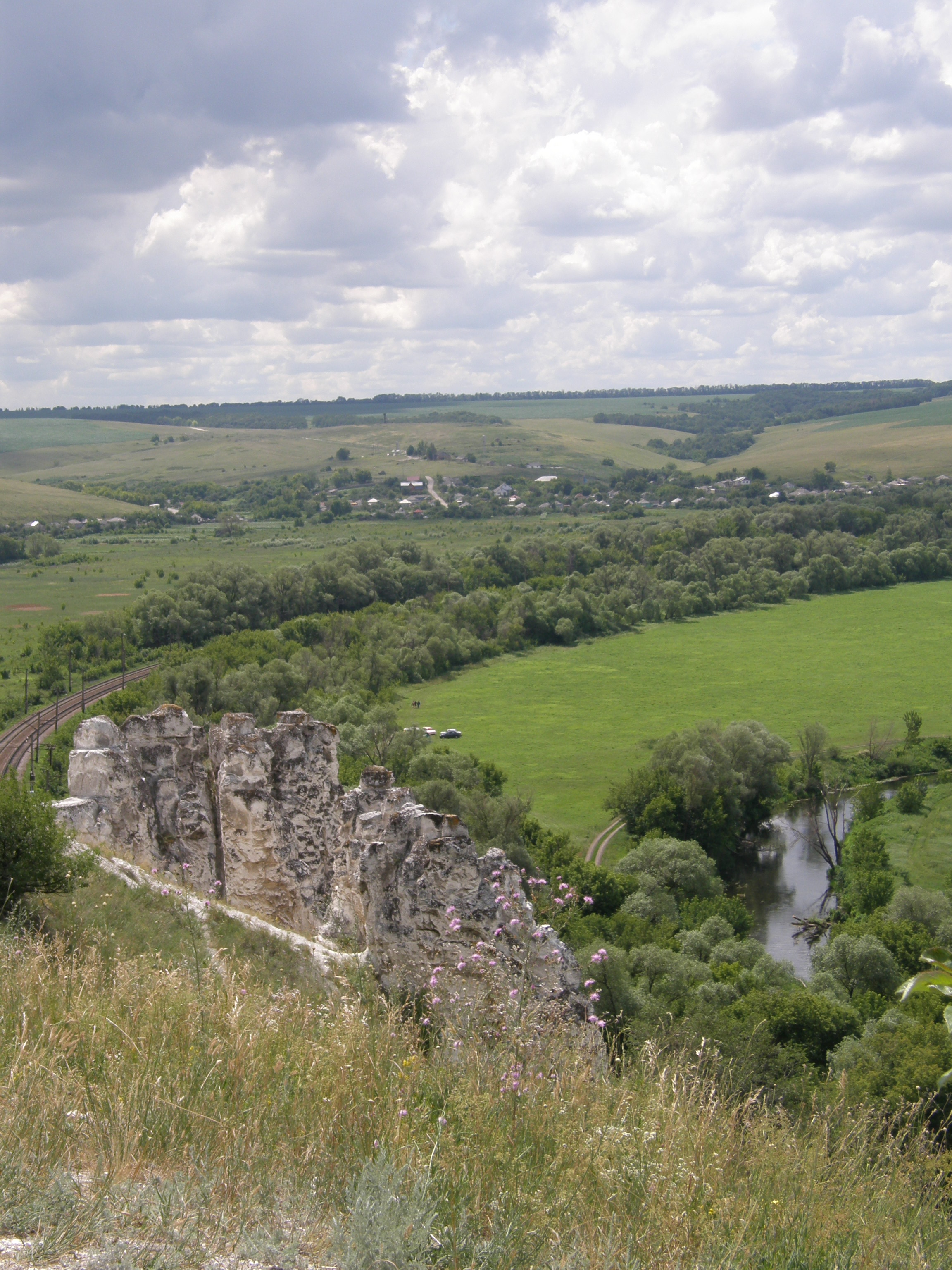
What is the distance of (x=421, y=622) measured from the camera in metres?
96.6

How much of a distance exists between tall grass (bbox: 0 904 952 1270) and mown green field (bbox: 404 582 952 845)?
46165 millimetres

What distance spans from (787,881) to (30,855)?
44.0 meters

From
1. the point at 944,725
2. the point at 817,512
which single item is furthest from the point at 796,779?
the point at 817,512

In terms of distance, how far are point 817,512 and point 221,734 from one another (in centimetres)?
15036

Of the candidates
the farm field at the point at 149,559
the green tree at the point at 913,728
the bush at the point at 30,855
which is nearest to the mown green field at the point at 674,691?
the green tree at the point at 913,728

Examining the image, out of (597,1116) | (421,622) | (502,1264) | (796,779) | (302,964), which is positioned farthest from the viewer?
(421,622)

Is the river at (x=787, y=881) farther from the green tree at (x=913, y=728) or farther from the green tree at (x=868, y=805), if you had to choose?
the green tree at (x=913, y=728)

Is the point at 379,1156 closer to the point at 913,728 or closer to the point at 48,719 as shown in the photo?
the point at 913,728

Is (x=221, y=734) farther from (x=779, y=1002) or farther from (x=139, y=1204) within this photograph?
(x=779, y=1002)

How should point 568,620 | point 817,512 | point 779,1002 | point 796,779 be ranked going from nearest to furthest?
point 779,1002 → point 796,779 → point 568,620 → point 817,512

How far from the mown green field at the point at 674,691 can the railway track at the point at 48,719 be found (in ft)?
70.6

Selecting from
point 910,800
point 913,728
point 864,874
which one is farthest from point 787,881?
point 913,728

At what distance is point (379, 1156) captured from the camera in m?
5.65

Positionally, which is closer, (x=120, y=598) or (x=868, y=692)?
(x=868, y=692)
